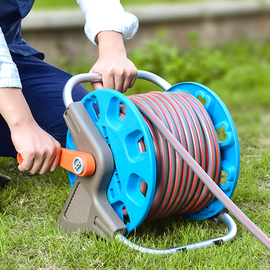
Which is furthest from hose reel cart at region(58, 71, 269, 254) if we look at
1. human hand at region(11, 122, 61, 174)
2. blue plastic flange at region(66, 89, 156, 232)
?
human hand at region(11, 122, 61, 174)

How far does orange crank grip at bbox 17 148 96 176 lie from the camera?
1705 mm

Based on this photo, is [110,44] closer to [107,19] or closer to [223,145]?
[107,19]

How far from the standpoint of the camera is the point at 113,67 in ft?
6.24

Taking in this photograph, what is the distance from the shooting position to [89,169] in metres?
1.71

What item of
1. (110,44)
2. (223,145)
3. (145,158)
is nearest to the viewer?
(145,158)

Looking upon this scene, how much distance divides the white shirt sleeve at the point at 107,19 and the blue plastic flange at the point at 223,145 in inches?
16.6

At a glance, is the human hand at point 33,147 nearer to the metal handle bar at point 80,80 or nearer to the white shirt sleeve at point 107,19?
the metal handle bar at point 80,80

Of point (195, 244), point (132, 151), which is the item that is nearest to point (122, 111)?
point (132, 151)

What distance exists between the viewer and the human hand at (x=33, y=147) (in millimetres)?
1708

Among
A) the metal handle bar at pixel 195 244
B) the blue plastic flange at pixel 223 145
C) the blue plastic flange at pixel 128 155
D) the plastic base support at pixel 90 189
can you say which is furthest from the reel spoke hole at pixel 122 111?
the metal handle bar at pixel 195 244

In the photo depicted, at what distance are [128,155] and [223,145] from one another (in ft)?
1.35

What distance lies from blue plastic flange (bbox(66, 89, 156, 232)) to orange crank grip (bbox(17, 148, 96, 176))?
0.09 m

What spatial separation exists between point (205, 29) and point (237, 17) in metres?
0.52

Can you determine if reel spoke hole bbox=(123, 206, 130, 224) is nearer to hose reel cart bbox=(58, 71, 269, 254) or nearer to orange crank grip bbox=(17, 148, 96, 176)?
hose reel cart bbox=(58, 71, 269, 254)
